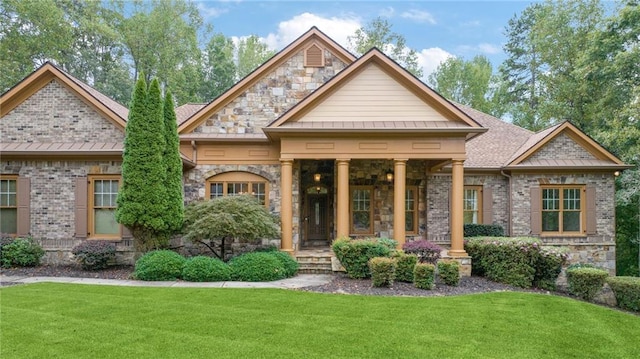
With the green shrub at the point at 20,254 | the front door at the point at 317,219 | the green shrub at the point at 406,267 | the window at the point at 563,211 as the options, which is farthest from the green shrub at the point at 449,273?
the green shrub at the point at 20,254

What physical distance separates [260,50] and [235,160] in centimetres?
2394

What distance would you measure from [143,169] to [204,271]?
3216 mm

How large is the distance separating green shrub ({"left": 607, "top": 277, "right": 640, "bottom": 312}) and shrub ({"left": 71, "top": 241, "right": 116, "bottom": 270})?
12703 millimetres

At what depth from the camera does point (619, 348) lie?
558cm

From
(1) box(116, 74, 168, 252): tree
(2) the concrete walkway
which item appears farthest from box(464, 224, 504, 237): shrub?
(1) box(116, 74, 168, 252): tree

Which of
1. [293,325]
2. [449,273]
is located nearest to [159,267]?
[293,325]

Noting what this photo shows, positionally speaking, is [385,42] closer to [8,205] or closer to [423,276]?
[423,276]

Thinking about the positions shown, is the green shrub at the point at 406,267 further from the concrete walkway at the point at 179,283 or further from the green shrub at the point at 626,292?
the green shrub at the point at 626,292

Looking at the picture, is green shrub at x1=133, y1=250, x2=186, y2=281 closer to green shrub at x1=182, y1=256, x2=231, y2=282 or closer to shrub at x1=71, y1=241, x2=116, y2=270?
green shrub at x1=182, y1=256, x2=231, y2=282

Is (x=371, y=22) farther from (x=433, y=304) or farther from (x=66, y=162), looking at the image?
(x=433, y=304)

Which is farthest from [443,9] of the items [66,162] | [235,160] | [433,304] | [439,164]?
[66,162]

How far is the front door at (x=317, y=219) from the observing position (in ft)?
48.5

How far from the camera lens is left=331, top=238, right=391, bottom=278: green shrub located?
32.5 feet

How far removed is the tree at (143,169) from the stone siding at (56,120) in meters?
2.13
